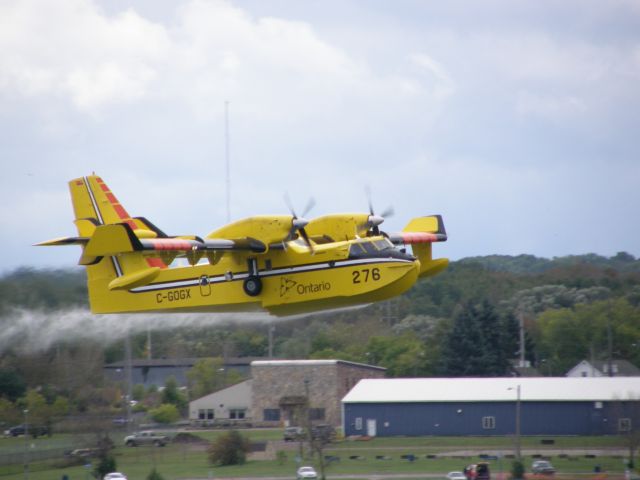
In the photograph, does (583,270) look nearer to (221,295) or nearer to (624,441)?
(624,441)

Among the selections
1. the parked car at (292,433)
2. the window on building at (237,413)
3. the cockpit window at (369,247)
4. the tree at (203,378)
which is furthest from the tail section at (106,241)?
the tree at (203,378)

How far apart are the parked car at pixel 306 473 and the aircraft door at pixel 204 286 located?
242 inches

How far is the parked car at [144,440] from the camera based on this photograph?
115ft

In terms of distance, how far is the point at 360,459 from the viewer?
33.1 metres

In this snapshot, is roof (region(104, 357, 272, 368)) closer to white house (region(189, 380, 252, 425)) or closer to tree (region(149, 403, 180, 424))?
tree (region(149, 403, 180, 424))

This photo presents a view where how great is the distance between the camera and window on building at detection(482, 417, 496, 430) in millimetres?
37844

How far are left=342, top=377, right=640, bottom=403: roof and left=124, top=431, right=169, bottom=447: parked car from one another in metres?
6.80

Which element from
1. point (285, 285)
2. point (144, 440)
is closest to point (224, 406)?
point (144, 440)

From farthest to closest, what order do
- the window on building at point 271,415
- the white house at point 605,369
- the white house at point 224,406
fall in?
1. the white house at point 605,369
2. the white house at point 224,406
3. the window on building at point 271,415

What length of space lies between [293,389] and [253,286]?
1519cm

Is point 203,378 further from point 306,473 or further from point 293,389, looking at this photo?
point 306,473

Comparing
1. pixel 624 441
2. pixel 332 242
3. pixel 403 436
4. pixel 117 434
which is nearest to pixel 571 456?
pixel 624 441

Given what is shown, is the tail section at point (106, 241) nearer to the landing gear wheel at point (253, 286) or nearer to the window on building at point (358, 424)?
the landing gear wheel at point (253, 286)

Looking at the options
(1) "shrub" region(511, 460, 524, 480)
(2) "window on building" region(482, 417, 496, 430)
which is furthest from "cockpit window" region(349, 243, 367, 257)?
(2) "window on building" region(482, 417, 496, 430)
